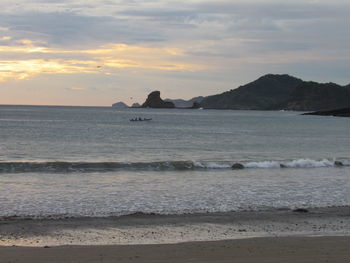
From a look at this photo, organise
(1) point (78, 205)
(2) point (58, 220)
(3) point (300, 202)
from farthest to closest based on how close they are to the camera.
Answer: (3) point (300, 202)
(1) point (78, 205)
(2) point (58, 220)

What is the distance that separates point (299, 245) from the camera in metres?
10.3

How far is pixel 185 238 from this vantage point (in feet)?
36.8

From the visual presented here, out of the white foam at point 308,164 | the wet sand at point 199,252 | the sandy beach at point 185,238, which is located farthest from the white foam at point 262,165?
the wet sand at point 199,252

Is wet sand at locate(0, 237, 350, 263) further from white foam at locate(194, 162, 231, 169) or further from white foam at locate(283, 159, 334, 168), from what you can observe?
white foam at locate(283, 159, 334, 168)

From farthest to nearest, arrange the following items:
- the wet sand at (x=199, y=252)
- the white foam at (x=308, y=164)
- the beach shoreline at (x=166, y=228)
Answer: the white foam at (x=308, y=164)
the beach shoreline at (x=166, y=228)
the wet sand at (x=199, y=252)

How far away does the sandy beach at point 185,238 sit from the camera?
366 inches

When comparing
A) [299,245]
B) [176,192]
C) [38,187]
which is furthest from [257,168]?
[299,245]

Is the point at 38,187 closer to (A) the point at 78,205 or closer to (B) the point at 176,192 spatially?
(A) the point at 78,205

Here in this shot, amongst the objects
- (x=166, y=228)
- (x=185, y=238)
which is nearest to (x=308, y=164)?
(x=166, y=228)

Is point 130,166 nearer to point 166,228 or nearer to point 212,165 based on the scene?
point 212,165

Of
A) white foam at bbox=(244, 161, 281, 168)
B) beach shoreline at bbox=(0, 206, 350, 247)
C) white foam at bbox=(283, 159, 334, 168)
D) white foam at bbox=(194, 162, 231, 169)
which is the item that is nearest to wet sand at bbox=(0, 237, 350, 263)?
beach shoreline at bbox=(0, 206, 350, 247)

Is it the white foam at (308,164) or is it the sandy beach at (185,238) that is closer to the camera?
the sandy beach at (185,238)

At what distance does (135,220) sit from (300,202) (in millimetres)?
6445

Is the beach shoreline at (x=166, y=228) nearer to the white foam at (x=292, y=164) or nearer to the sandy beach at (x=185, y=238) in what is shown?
the sandy beach at (x=185, y=238)
